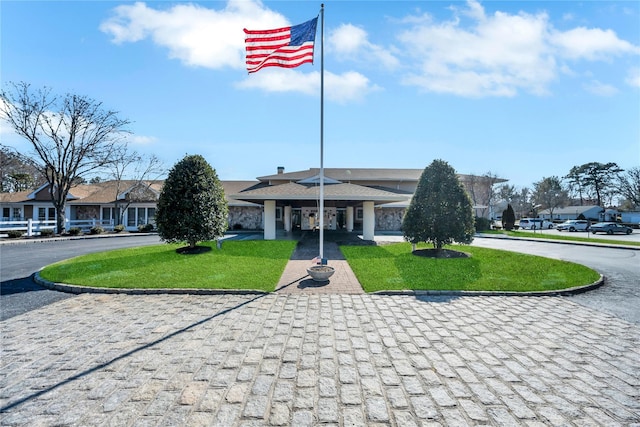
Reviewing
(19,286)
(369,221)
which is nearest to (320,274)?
(19,286)

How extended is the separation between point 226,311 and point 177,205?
346 inches

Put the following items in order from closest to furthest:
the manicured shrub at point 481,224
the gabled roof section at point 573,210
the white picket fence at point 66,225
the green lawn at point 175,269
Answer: the green lawn at point 175,269, the white picket fence at point 66,225, the manicured shrub at point 481,224, the gabled roof section at point 573,210

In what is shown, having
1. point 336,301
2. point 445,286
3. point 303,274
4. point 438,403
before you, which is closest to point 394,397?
point 438,403

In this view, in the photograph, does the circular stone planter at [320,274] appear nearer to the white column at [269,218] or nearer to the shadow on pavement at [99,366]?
the shadow on pavement at [99,366]

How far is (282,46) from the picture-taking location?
31.8 ft

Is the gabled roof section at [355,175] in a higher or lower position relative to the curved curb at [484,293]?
higher

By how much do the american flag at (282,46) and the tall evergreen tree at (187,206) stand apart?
21.8 feet

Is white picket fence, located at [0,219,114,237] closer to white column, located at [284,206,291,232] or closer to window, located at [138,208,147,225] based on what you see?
window, located at [138,208,147,225]

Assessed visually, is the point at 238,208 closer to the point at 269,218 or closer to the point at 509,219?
the point at 269,218

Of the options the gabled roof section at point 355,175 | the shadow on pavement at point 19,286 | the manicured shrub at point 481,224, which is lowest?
the shadow on pavement at point 19,286

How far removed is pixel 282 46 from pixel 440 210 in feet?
30.2

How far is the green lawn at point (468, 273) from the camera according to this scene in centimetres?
898

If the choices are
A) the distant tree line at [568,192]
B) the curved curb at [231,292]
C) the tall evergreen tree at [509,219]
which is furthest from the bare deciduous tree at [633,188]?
the curved curb at [231,292]

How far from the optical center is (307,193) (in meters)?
19.1
